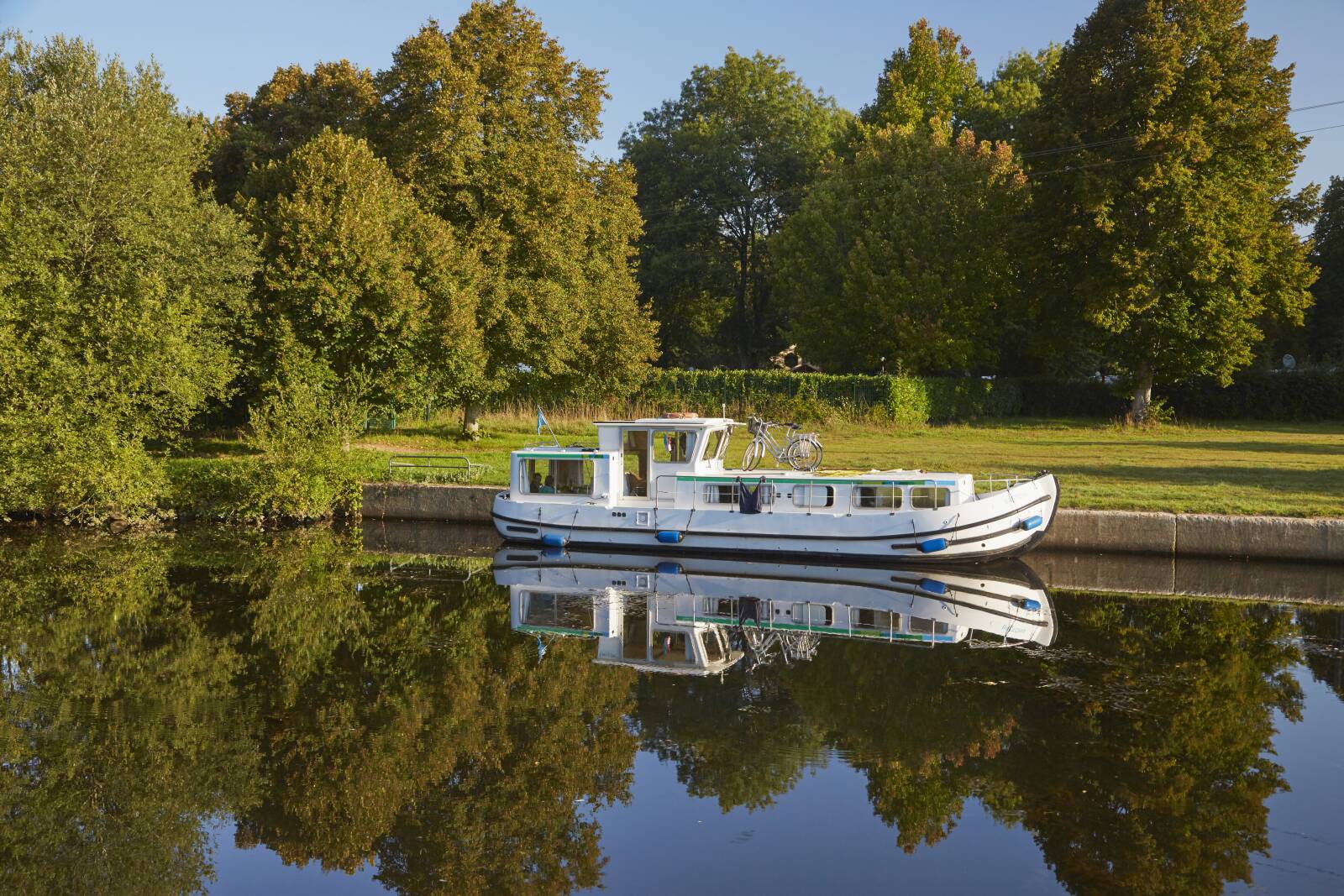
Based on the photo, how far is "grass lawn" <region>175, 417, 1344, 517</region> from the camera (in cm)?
2175

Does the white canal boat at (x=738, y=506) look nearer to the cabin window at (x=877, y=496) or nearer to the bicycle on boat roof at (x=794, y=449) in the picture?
the cabin window at (x=877, y=496)

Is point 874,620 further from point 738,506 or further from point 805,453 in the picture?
point 805,453

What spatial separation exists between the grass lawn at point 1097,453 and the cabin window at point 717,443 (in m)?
4.58

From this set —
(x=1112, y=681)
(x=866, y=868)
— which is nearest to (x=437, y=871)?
(x=866, y=868)

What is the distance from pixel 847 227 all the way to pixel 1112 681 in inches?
1504

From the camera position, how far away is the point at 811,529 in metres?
20.4

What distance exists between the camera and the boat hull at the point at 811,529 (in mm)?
19438

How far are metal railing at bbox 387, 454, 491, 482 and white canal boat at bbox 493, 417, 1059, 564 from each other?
3238mm

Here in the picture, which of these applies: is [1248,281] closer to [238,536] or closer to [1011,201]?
[1011,201]

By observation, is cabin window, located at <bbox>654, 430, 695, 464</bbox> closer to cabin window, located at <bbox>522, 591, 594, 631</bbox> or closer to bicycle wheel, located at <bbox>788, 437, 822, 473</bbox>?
bicycle wheel, located at <bbox>788, 437, 822, 473</bbox>

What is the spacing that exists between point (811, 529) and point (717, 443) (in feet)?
9.93

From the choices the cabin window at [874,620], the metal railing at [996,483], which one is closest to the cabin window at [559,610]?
the cabin window at [874,620]

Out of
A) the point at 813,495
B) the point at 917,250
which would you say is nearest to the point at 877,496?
the point at 813,495

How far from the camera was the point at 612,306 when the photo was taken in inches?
1393
